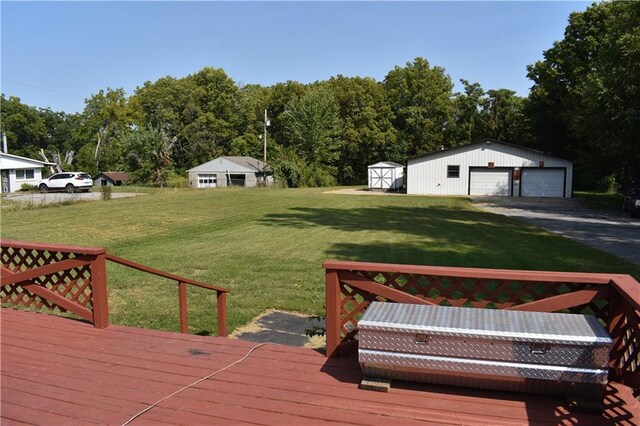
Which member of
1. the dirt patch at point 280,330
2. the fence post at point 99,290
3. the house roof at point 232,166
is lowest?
the dirt patch at point 280,330

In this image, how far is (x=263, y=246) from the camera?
43.0 ft

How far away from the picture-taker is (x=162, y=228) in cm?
1644

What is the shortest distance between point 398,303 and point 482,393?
896 mm

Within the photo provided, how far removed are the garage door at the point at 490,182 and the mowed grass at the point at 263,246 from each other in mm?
12874

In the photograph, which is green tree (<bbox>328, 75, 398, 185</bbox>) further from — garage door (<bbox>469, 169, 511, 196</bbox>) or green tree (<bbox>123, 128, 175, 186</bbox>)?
green tree (<bbox>123, 128, 175, 186</bbox>)

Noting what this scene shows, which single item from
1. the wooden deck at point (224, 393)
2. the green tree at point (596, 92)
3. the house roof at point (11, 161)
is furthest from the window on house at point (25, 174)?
the wooden deck at point (224, 393)

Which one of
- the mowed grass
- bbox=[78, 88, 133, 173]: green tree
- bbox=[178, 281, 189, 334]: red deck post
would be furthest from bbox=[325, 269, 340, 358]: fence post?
bbox=[78, 88, 133, 173]: green tree

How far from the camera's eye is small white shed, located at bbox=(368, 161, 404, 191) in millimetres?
41428

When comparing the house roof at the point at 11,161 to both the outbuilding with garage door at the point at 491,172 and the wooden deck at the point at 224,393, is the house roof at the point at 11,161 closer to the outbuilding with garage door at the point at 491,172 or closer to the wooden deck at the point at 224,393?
the outbuilding with garage door at the point at 491,172

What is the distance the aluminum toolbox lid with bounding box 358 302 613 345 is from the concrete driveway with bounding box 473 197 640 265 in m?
8.92

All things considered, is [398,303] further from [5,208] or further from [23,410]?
[5,208]

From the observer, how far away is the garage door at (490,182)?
34344 millimetres

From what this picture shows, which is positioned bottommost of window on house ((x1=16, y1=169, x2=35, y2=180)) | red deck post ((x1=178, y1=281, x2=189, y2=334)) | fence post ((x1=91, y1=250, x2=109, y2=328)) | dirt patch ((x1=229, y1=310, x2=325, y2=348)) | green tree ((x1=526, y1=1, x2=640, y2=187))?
dirt patch ((x1=229, y1=310, x2=325, y2=348))

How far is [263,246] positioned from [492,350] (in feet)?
34.0
